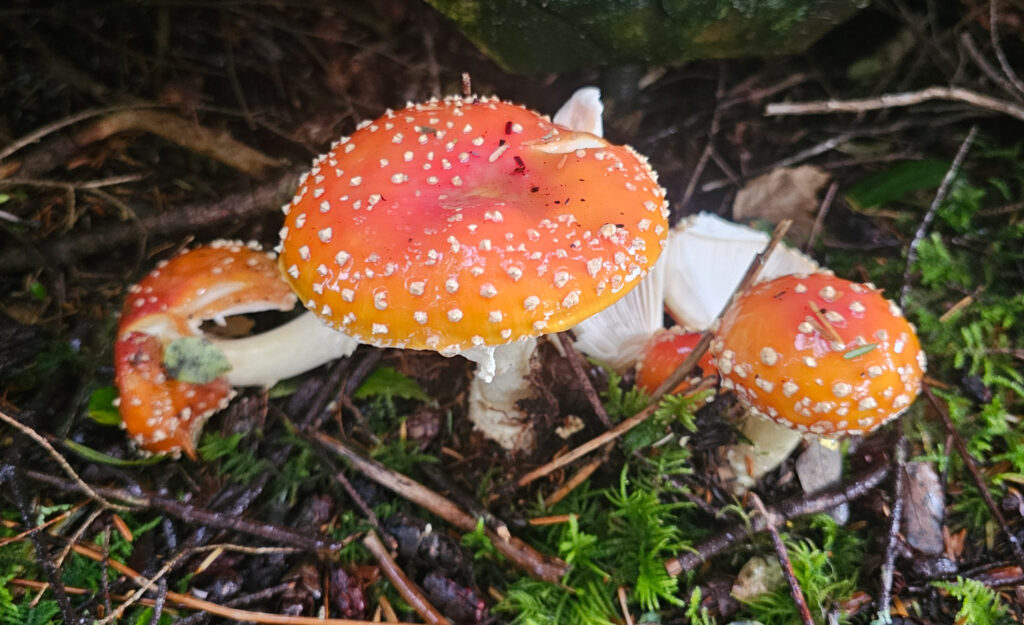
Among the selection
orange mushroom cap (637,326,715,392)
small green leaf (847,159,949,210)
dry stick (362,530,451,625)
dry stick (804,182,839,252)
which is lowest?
dry stick (362,530,451,625)

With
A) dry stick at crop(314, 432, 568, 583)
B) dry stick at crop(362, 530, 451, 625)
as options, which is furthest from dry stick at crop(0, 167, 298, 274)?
dry stick at crop(362, 530, 451, 625)

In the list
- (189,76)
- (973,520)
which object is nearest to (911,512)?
(973,520)

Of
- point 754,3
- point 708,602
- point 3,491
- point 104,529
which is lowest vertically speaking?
point 708,602

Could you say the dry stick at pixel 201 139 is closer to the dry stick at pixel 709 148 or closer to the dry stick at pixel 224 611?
the dry stick at pixel 224 611

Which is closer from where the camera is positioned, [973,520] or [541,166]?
[541,166]

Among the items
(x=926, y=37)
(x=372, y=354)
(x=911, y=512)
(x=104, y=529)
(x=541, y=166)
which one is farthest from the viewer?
(x=926, y=37)

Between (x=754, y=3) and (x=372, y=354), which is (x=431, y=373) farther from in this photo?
(x=754, y=3)

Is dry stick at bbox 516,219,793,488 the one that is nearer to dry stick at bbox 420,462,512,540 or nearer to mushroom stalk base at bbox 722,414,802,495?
dry stick at bbox 420,462,512,540
